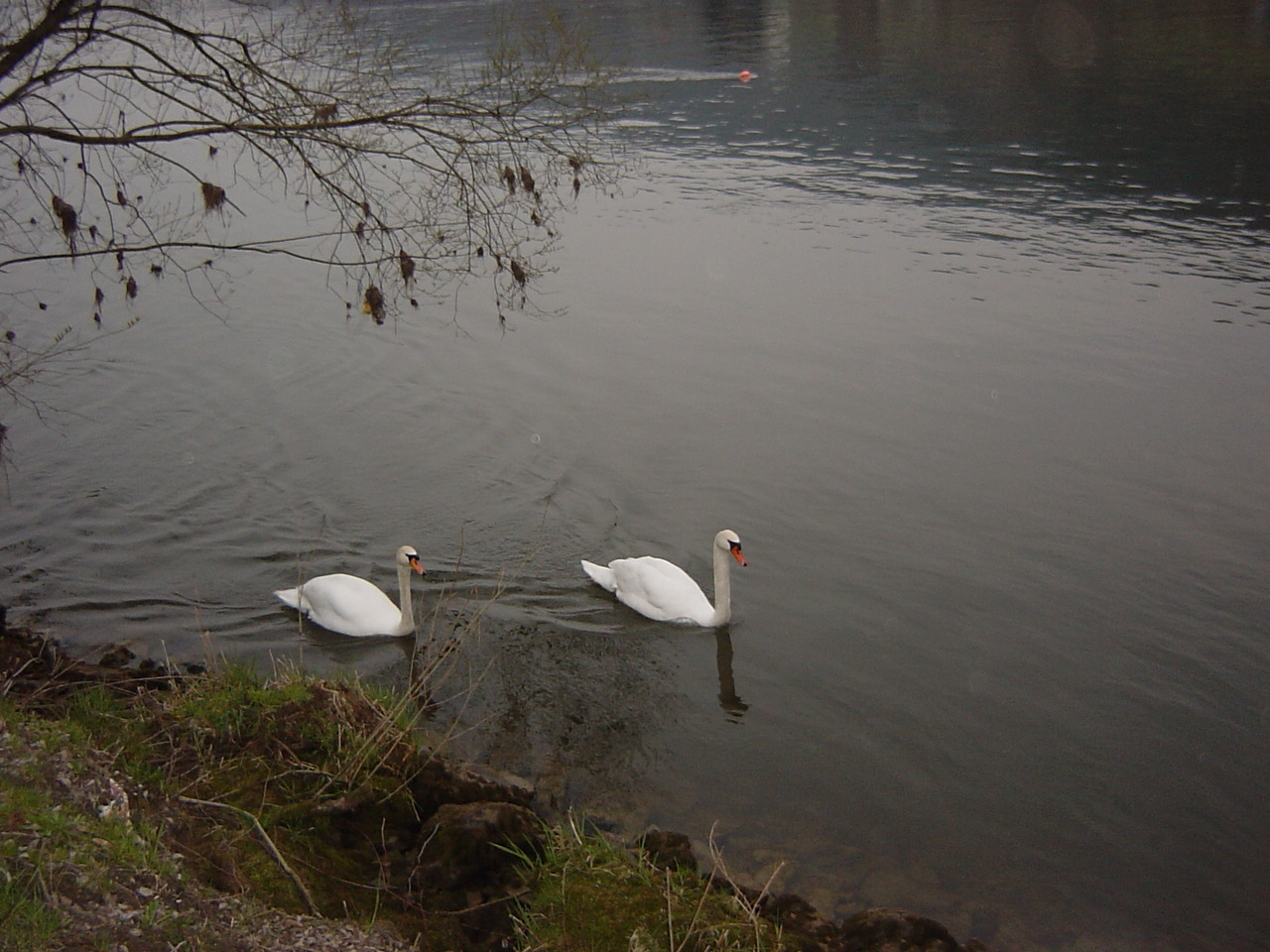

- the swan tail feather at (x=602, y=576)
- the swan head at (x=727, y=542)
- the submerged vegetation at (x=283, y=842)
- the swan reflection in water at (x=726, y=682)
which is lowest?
the swan reflection in water at (x=726, y=682)

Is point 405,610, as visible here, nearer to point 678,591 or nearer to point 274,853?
point 678,591

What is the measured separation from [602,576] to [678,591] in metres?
0.89

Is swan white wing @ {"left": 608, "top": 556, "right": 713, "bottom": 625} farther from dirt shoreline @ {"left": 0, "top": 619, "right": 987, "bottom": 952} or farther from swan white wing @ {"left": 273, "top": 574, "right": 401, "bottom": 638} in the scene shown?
dirt shoreline @ {"left": 0, "top": 619, "right": 987, "bottom": 952}

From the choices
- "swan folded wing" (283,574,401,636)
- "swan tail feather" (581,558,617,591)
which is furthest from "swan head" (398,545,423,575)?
"swan tail feather" (581,558,617,591)

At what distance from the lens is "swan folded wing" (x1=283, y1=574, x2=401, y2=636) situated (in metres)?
10.3

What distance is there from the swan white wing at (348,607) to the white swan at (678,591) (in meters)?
2.13

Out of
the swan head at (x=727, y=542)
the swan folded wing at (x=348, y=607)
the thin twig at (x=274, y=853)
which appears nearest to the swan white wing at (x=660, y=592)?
the swan head at (x=727, y=542)

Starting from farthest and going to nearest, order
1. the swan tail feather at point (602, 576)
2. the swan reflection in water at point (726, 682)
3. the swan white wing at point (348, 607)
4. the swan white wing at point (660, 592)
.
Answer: the swan tail feather at point (602, 576), the swan white wing at point (660, 592), the swan white wing at point (348, 607), the swan reflection in water at point (726, 682)

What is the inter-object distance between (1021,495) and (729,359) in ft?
18.2

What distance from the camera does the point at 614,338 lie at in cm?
1797

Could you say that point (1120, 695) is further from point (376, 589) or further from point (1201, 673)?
point (376, 589)

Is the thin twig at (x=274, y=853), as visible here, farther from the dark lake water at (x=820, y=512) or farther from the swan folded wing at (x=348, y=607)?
the swan folded wing at (x=348, y=607)

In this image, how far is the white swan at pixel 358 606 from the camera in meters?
10.3

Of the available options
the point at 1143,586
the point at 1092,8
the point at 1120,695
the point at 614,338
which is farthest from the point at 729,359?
the point at 1092,8
